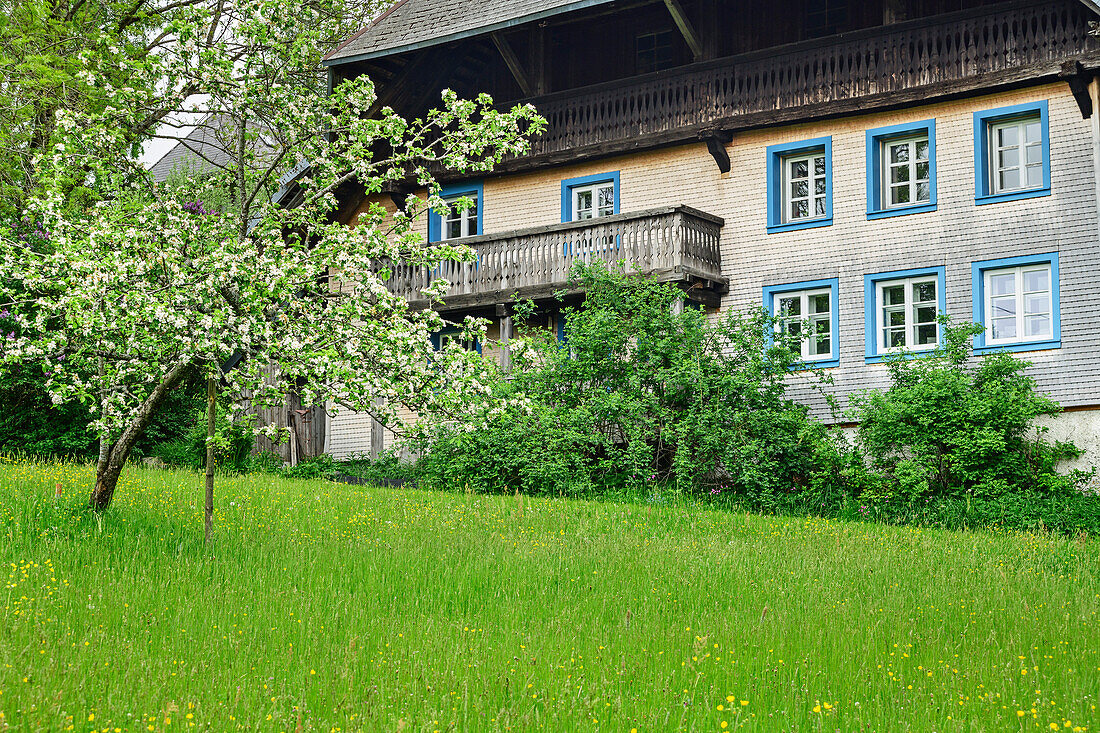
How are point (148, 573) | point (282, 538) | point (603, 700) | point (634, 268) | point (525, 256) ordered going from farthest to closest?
point (525, 256) → point (634, 268) → point (282, 538) → point (148, 573) → point (603, 700)

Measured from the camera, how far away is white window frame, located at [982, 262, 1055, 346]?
68.6 feet

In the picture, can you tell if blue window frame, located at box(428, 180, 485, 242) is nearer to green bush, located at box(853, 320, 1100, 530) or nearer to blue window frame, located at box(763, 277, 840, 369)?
blue window frame, located at box(763, 277, 840, 369)

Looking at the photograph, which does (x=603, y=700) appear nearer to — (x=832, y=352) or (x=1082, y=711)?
(x=1082, y=711)

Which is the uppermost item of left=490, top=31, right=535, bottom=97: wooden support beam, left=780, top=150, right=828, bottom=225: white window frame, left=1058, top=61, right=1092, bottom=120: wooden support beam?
left=490, top=31, right=535, bottom=97: wooden support beam

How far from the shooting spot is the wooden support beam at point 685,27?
23.9 metres

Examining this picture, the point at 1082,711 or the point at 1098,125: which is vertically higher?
the point at 1098,125

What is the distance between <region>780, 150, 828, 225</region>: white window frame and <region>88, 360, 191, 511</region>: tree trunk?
47.7 feet

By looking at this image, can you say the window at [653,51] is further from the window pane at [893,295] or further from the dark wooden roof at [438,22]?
the window pane at [893,295]

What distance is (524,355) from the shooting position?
12.1 meters

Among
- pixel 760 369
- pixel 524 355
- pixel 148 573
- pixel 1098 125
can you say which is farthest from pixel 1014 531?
pixel 148 573

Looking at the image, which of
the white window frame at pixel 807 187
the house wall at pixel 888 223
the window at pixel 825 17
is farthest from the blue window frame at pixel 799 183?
the window at pixel 825 17

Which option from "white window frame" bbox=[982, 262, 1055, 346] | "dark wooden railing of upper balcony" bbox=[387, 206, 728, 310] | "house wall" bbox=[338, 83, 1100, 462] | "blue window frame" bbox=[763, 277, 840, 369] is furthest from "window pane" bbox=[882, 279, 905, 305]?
"dark wooden railing of upper balcony" bbox=[387, 206, 728, 310]

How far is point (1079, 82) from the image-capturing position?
20719mm

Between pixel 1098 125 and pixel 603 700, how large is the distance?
1703cm
